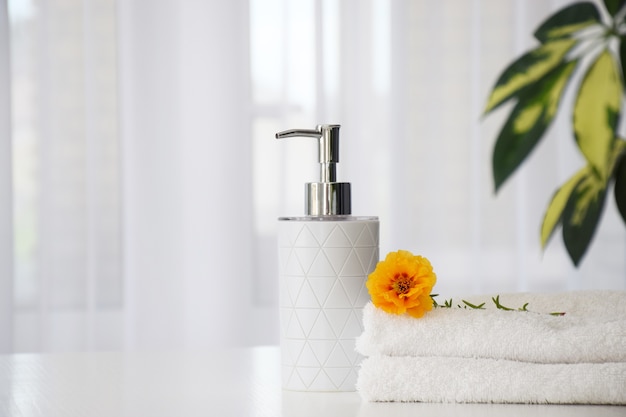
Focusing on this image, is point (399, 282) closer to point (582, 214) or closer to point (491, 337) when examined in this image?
point (491, 337)

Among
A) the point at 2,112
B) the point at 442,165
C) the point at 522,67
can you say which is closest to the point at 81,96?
the point at 2,112

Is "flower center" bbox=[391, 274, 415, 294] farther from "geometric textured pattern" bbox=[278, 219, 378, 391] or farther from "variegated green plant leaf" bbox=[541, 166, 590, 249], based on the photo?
"variegated green plant leaf" bbox=[541, 166, 590, 249]

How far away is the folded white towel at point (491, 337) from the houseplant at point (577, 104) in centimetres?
23

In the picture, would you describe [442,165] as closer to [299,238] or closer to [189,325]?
[189,325]

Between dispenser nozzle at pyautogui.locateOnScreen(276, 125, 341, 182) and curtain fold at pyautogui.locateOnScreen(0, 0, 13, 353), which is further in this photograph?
curtain fold at pyautogui.locateOnScreen(0, 0, 13, 353)

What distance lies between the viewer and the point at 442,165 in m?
2.07

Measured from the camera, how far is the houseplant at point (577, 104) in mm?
299

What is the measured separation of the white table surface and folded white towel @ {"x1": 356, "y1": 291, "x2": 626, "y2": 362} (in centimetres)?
4

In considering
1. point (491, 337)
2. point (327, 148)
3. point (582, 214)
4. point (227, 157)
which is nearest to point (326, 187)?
point (327, 148)

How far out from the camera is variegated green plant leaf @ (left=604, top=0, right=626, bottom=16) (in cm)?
31

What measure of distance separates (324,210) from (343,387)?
0.45ft

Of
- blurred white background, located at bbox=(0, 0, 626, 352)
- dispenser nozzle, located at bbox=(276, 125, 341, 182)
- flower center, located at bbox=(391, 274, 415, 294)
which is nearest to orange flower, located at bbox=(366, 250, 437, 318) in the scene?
flower center, located at bbox=(391, 274, 415, 294)

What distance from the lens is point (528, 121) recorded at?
33 cm

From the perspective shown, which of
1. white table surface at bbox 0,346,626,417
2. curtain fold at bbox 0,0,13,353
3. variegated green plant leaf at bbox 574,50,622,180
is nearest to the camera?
variegated green plant leaf at bbox 574,50,622,180
